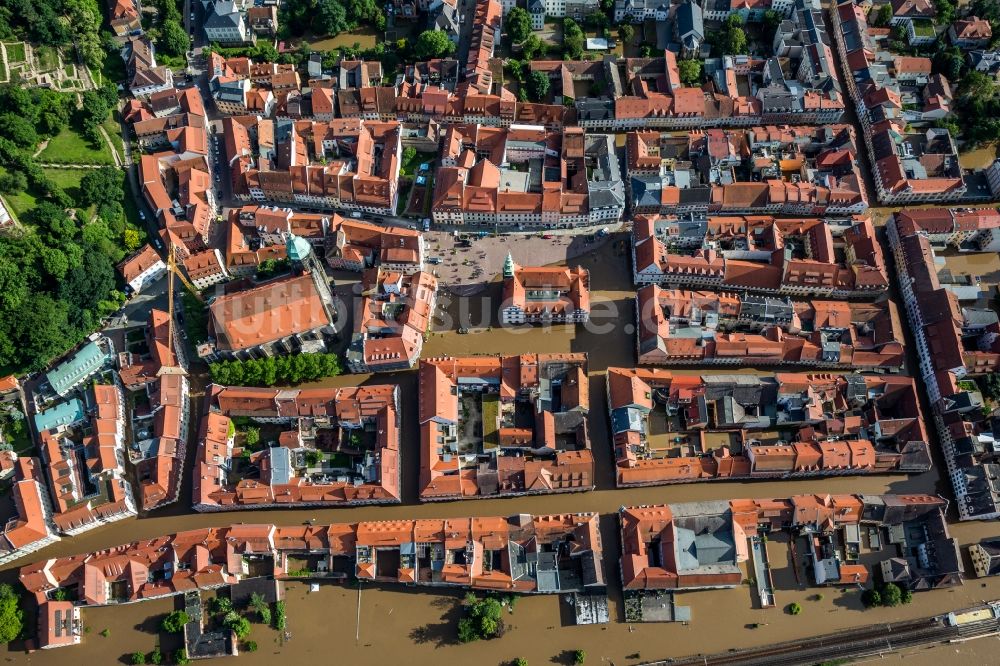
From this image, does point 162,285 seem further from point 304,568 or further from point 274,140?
point 304,568

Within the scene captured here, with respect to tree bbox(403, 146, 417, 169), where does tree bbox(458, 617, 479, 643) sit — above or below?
below

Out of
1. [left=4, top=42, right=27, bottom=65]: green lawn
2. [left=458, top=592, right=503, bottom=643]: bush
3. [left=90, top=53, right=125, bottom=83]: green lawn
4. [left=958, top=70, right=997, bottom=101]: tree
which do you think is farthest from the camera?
[left=90, top=53, right=125, bottom=83]: green lawn

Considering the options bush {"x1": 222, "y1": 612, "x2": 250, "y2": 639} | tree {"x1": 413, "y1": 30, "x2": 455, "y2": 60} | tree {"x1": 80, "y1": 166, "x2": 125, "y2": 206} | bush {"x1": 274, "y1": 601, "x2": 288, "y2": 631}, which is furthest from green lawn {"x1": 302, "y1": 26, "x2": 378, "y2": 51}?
bush {"x1": 222, "y1": 612, "x2": 250, "y2": 639}

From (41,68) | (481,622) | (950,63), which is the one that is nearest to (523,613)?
(481,622)

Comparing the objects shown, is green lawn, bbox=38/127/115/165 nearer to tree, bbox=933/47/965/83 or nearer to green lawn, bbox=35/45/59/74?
green lawn, bbox=35/45/59/74

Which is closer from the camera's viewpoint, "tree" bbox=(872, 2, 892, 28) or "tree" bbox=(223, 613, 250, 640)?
"tree" bbox=(223, 613, 250, 640)

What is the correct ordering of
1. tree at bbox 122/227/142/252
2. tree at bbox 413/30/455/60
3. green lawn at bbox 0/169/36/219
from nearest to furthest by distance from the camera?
green lawn at bbox 0/169/36/219 < tree at bbox 122/227/142/252 < tree at bbox 413/30/455/60

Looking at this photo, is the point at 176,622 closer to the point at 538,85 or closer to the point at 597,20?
the point at 538,85

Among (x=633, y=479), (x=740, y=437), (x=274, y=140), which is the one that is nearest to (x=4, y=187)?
(x=274, y=140)
